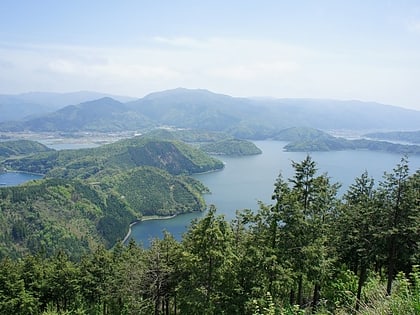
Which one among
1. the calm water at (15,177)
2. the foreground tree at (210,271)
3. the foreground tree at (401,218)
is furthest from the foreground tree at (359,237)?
the calm water at (15,177)

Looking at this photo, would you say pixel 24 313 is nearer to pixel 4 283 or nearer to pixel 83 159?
pixel 4 283

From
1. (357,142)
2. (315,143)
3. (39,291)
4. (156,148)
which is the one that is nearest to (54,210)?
(39,291)

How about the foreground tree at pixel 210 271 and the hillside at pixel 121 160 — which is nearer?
the foreground tree at pixel 210 271

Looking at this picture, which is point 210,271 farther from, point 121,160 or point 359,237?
point 121,160

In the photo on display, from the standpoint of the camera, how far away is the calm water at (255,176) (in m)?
80.9

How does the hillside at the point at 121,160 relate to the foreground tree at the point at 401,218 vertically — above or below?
below

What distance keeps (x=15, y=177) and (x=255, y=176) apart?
90.6 m

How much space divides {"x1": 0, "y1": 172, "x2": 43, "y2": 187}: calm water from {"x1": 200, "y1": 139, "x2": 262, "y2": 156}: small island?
81.5 m

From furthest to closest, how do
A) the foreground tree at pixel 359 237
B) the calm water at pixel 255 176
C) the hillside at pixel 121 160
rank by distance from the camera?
the hillside at pixel 121 160 → the calm water at pixel 255 176 → the foreground tree at pixel 359 237

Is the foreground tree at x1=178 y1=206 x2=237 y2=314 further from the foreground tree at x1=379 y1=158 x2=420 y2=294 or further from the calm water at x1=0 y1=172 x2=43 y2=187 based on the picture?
the calm water at x1=0 y1=172 x2=43 y2=187

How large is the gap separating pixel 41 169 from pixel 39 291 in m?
134

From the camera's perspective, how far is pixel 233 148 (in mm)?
178125

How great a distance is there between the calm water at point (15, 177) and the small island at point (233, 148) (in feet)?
267

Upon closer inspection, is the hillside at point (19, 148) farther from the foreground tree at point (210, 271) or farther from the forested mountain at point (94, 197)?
the foreground tree at point (210, 271)
